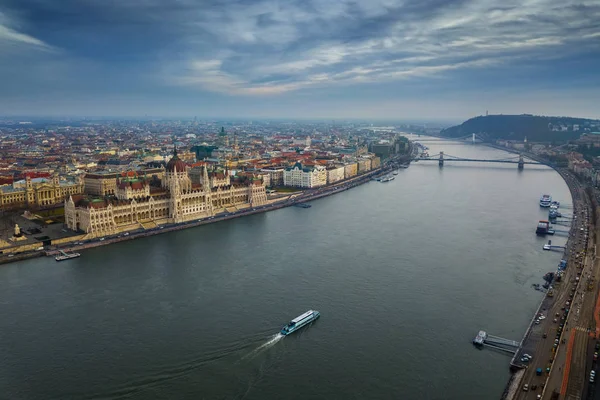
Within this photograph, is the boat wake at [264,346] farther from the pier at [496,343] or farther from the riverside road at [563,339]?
the riverside road at [563,339]

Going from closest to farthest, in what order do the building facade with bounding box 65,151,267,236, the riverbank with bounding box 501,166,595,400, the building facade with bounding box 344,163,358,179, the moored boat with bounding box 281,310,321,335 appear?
the riverbank with bounding box 501,166,595,400, the moored boat with bounding box 281,310,321,335, the building facade with bounding box 65,151,267,236, the building facade with bounding box 344,163,358,179

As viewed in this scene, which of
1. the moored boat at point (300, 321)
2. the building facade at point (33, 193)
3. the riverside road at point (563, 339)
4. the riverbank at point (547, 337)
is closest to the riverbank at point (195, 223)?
the building facade at point (33, 193)

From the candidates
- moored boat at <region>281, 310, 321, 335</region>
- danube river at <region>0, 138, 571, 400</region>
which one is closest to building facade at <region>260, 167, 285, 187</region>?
danube river at <region>0, 138, 571, 400</region>

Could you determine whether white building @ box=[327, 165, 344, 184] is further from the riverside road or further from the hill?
the hill

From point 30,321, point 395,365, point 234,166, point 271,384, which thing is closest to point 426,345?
point 395,365

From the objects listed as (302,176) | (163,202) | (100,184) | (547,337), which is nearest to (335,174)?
(302,176)

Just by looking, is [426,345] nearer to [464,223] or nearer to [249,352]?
[249,352]
